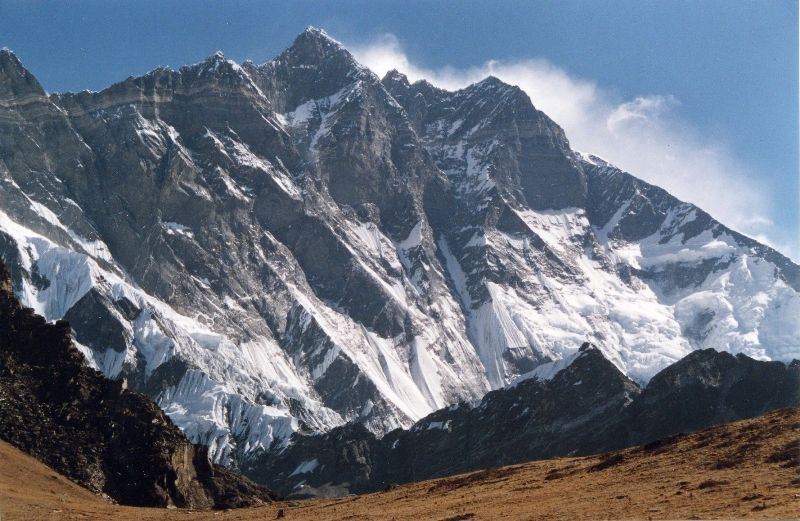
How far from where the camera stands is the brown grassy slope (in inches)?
1700

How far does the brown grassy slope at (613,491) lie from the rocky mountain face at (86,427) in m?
20.8

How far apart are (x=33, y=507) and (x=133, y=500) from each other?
38.3 m

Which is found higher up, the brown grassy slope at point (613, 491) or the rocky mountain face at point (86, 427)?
the rocky mountain face at point (86, 427)

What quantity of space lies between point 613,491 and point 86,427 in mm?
72140

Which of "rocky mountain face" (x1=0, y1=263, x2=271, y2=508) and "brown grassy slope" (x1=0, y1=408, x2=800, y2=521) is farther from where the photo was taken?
"rocky mountain face" (x1=0, y1=263, x2=271, y2=508)

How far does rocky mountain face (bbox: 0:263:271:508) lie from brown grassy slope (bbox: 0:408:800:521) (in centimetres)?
2083

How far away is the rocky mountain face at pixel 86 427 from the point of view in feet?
328

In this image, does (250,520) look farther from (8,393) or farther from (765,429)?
(8,393)

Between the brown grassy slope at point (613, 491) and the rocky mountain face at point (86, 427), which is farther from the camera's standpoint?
the rocky mountain face at point (86, 427)

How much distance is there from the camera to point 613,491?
50906mm

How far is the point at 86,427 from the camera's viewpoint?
10750 centimetres

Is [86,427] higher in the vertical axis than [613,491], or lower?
higher

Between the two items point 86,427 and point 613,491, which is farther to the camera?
point 86,427

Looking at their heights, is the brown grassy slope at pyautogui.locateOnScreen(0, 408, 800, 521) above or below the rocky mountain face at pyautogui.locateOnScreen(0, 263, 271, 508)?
below
